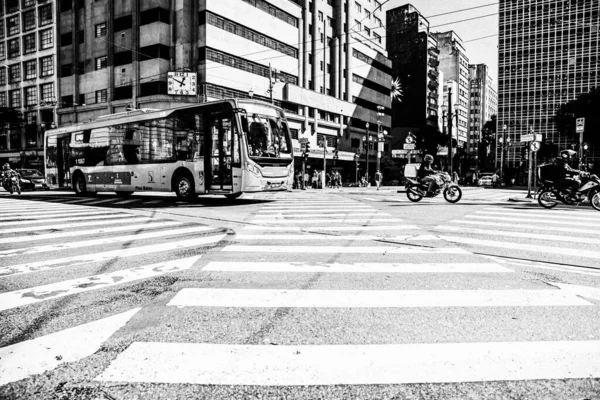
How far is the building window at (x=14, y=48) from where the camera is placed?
50.4 m

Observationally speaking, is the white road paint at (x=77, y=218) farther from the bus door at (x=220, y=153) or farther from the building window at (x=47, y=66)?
the building window at (x=47, y=66)

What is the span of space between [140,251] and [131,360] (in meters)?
3.82

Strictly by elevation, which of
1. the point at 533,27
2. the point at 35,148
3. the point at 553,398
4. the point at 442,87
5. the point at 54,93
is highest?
the point at 533,27

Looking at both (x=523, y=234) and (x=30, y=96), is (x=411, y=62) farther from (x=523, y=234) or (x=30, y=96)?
(x=523, y=234)

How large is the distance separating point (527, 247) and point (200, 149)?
10981mm

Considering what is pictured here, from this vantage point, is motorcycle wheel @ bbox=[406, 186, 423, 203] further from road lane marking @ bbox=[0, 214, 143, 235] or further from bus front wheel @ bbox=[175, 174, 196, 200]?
road lane marking @ bbox=[0, 214, 143, 235]

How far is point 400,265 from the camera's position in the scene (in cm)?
533

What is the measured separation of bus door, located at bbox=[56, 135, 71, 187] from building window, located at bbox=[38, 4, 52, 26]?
33402 mm

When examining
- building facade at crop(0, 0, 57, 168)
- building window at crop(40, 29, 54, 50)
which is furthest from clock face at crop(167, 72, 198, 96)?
building window at crop(40, 29, 54, 50)

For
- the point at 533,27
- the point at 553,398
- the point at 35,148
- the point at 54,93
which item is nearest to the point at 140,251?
the point at 553,398

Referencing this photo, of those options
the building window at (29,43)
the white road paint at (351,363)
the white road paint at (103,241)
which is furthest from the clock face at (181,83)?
the white road paint at (351,363)

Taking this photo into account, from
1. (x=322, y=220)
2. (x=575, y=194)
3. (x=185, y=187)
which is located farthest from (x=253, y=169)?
(x=575, y=194)

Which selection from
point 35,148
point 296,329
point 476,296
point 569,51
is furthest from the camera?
point 569,51

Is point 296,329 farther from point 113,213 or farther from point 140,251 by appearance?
point 113,213
